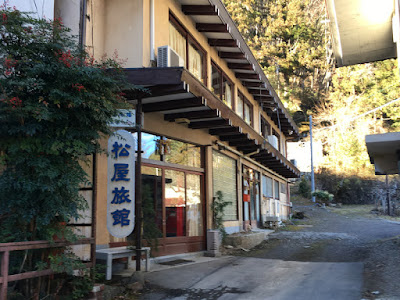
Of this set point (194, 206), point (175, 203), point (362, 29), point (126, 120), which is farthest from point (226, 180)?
point (126, 120)

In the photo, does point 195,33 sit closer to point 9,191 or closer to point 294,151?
point 9,191

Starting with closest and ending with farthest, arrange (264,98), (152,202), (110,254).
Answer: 1. (110,254)
2. (152,202)
3. (264,98)

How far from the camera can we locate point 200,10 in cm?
995

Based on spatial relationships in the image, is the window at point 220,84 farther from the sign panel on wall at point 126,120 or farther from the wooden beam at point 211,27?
the sign panel on wall at point 126,120

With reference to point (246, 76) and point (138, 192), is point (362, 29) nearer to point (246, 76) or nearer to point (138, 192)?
point (246, 76)

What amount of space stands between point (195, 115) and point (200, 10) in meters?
2.93

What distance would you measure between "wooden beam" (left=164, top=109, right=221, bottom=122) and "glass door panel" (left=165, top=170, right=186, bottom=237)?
137cm

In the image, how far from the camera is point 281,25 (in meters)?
36.4

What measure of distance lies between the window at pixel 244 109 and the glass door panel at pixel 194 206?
15.7 feet

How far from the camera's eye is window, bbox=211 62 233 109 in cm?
1244

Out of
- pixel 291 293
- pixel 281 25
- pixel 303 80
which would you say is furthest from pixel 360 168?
pixel 291 293

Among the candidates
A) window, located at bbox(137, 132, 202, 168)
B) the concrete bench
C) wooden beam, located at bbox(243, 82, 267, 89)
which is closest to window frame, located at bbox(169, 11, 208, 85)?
window, located at bbox(137, 132, 202, 168)

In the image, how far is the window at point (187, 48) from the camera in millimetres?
9648

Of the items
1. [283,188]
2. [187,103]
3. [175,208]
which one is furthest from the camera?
[283,188]
